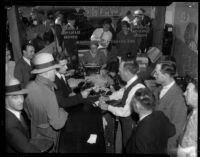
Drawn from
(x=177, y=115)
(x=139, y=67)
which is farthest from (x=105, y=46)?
(x=177, y=115)

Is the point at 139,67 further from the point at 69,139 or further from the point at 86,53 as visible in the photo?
the point at 69,139

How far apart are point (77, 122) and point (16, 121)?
3.68 ft

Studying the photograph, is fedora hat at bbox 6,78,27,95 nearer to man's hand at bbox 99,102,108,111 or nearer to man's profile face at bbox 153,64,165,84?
man's hand at bbox 99,102,108,111

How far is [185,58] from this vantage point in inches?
152

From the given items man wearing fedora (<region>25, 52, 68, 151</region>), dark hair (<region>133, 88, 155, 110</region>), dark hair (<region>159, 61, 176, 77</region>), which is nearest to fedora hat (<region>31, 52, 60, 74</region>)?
man wearing fedora (<region>25, 52, 68, 151</region>)

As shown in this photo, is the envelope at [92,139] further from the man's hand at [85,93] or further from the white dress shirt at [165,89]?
the white dress shirt at [165,89]

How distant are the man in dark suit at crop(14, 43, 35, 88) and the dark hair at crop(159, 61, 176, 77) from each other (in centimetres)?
151

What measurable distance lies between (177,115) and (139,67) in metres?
0.76

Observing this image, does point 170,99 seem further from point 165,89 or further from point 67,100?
point 67,100

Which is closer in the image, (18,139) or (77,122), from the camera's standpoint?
(18,139)

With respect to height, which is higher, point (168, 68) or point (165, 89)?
point (168, 68)

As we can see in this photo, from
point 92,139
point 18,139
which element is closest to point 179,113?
point 92,139

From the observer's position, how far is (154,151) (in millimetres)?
3066

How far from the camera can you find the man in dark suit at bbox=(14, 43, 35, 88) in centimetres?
382
